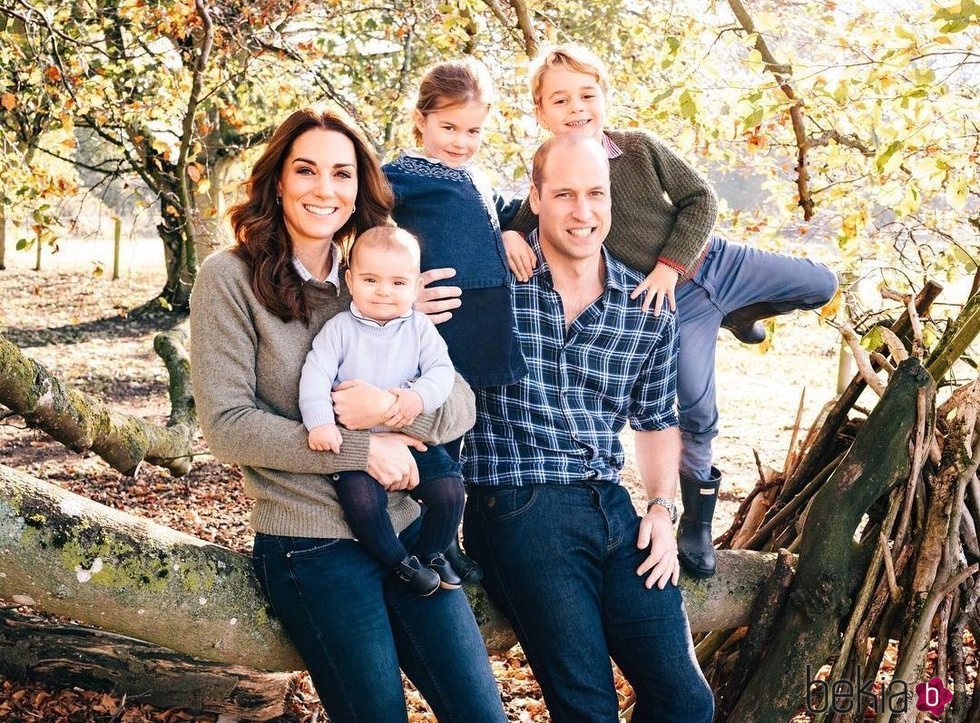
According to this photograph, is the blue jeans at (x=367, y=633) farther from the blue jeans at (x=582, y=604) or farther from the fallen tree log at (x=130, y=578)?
the blue jeans at (x=582, y=604)

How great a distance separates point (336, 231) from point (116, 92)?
605 centimetres

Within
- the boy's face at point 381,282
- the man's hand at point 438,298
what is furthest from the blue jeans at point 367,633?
Result: the man's hand at point 438,298

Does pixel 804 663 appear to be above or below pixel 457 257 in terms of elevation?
below

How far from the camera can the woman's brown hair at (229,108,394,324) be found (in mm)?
2422

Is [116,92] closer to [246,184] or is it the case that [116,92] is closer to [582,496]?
[246,184]

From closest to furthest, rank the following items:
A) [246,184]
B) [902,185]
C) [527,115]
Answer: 1. [246,184]
2. [902,185]
3. [527,115]

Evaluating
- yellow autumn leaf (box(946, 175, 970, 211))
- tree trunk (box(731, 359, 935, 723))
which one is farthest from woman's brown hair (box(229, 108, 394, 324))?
yellow autumn leaf (box(946, 175, 970, 211))

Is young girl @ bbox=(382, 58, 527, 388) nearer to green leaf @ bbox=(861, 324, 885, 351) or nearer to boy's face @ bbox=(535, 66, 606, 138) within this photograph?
boy's face @ bbox=(535, 66, 606, 138)

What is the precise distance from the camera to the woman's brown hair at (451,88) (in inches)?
117

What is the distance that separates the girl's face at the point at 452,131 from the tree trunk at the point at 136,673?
6.61 feet

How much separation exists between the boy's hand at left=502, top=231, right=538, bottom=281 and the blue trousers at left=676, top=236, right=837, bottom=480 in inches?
23.4

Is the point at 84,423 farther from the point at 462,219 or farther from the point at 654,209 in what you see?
the point at 654,209

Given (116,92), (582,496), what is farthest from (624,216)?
(116,92)

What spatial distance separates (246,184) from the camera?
2.59 meters
